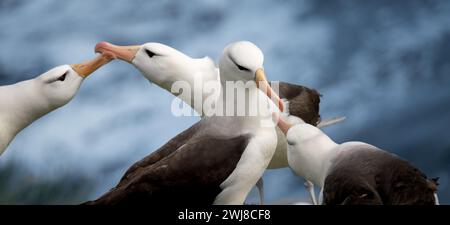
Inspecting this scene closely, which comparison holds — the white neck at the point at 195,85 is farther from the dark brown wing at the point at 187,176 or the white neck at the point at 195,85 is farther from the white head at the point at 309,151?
the dark brown wing at the point at 187,176

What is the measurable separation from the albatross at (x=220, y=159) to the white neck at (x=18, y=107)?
1401mm

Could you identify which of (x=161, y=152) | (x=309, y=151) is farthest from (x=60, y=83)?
(x=309, y=151)

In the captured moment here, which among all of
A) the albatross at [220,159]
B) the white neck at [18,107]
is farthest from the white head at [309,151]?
the white neck at [18,107]

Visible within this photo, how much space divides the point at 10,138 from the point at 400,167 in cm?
320

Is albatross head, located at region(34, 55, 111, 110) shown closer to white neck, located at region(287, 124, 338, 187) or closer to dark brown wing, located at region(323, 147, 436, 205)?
white neck, located at region(287, 124, 338, 187)

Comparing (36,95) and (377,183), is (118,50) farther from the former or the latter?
(377,183)

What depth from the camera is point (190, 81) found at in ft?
24.7

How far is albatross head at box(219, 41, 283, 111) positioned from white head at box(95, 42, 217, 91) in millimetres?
1450

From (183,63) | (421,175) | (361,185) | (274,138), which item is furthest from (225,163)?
(183,63)

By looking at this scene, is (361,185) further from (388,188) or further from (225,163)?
(225,163)

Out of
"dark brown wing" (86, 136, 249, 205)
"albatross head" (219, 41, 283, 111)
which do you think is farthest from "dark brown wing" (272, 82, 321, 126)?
"dark brown wing" (86, 136, 249, 205)

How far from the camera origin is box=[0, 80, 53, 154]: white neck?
7.23 m

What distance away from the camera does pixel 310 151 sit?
6.58 metres

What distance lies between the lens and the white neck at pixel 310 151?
→ 654cm
